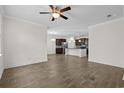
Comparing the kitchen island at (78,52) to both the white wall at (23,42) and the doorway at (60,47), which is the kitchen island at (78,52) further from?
the white wall at (23,42)

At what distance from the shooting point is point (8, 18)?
5.04 m

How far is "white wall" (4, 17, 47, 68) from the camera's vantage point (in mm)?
5043

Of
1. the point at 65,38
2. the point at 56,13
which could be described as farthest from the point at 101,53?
the point at 65,38

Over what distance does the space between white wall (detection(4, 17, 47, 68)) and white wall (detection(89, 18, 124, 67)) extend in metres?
3.53

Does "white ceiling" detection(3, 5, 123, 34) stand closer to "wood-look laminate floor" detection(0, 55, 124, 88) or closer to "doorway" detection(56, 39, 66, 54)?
"wood-look laminate floor" detection(0, 55, 124, 88)

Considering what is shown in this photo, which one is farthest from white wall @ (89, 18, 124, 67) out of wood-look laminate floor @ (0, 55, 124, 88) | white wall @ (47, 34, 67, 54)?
white wall @ (47, 34, 67, 54)

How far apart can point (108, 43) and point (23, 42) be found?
5020 mm

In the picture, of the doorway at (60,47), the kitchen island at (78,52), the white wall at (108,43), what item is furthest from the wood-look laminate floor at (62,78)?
the doorway at (60,47)

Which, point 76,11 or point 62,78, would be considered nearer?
point 62,78

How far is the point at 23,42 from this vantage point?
5707 mm

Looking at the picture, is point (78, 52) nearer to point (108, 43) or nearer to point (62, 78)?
point (108, 43)

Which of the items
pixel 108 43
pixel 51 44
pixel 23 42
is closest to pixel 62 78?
pixel 23 42

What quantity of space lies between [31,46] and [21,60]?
107 centimetres

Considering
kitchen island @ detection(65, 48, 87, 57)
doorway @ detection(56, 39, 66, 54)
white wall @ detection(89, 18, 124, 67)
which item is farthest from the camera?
doorway @ detection(56, 39, 66, 54)
